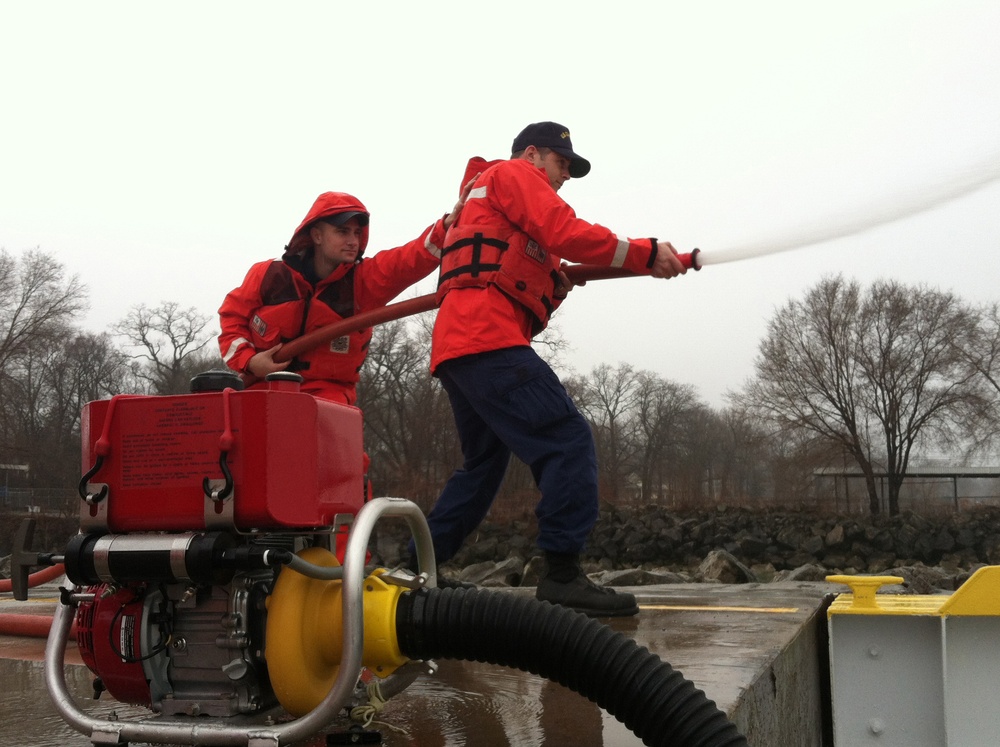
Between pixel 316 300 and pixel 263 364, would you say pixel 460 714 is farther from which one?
pixel 316 300

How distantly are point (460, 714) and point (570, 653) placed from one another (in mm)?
636

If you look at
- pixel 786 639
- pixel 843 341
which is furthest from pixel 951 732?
pixel 843 341

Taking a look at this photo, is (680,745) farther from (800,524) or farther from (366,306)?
(800,524)

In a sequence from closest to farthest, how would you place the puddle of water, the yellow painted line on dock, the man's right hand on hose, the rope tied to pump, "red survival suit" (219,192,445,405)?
the rope tied to pump → the puddle of water → the man's right hand on hose → "red survival suit" (219,192,445,405) → the yellow painted line on dock

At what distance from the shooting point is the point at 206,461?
194 cm

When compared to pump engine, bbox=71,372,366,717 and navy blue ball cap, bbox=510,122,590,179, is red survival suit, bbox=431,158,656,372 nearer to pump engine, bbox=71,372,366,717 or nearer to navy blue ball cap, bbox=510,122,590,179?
navy blue ball cap, bbox=510,122,590,179

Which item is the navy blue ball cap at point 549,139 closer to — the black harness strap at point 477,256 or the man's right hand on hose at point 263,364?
the black harness strap at point 477,256

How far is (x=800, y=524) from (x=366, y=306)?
102ft

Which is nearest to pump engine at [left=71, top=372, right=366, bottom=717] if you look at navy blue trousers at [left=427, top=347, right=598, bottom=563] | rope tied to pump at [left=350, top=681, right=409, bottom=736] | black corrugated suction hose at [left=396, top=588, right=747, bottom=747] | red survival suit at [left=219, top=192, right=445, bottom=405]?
rope tied to pump at [left=350, top=681, right=409, bottom=736]

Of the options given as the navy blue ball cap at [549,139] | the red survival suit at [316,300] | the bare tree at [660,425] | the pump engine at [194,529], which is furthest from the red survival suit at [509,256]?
the bare tree at [660,425]

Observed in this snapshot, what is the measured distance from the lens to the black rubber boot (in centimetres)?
347

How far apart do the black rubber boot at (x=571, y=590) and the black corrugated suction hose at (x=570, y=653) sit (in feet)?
4.61

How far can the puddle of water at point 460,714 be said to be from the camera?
2.21m

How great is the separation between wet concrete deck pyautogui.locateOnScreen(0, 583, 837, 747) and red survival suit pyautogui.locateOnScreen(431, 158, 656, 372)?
120 centimetres
